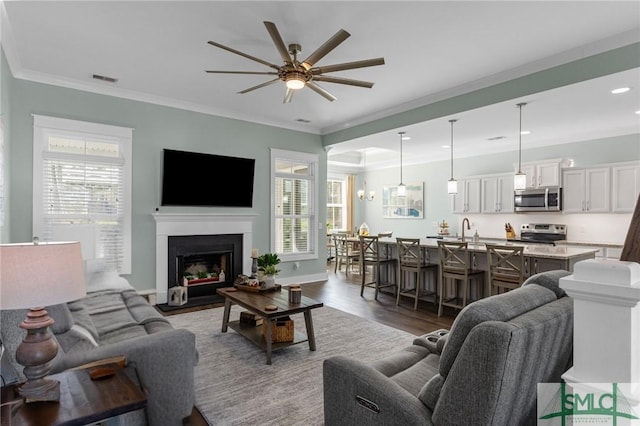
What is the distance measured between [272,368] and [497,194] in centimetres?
638

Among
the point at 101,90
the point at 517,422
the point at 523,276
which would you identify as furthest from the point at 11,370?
the point at 523,276

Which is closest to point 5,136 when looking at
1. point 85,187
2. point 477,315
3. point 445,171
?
point 85,187

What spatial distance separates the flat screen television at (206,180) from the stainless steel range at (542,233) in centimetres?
558

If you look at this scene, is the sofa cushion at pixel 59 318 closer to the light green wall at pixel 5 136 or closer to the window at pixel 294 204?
the light green wall at pixel 5 136

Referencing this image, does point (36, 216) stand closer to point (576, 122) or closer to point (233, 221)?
point (233, 221)

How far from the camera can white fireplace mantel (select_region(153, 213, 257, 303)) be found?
5016 mm

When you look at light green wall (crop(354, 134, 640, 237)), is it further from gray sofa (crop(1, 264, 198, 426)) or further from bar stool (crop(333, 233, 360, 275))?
gray sofa (crop(1, 264, 198, 426))

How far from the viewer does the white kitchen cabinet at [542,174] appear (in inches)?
256

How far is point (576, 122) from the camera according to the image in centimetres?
556

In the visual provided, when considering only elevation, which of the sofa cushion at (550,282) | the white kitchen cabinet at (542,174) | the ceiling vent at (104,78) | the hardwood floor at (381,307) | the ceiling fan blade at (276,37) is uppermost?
the ceiling vent at (104,78)

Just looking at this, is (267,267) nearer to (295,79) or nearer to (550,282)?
(295,79)

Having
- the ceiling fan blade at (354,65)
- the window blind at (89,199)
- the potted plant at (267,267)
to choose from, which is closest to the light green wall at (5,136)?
the window blind at (89,199)

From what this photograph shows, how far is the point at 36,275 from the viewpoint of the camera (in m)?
1.40

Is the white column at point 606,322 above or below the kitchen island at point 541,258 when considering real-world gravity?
above
